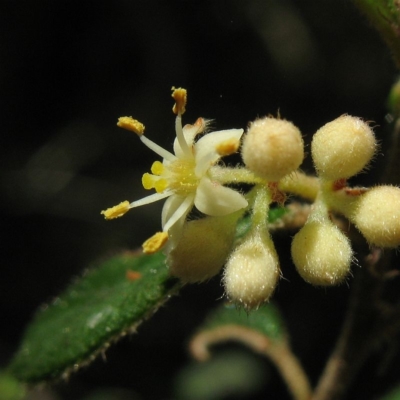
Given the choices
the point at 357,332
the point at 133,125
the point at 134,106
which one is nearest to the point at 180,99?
the point at 133,125

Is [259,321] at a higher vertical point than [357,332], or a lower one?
lower

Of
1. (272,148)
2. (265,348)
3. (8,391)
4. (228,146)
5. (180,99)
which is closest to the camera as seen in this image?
(272,148)

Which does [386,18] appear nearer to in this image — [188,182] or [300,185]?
[300,185]

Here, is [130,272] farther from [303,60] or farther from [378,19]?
[303,60]

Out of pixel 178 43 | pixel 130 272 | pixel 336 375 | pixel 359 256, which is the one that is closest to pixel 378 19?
pixel 359 256

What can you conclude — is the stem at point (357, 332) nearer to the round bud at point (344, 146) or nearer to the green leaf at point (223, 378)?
the round bud at point (344, 146)

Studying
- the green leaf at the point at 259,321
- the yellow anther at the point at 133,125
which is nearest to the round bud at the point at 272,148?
the yellow anther at the point at 133,125

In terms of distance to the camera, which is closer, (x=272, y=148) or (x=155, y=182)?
(x=272, y=148)
